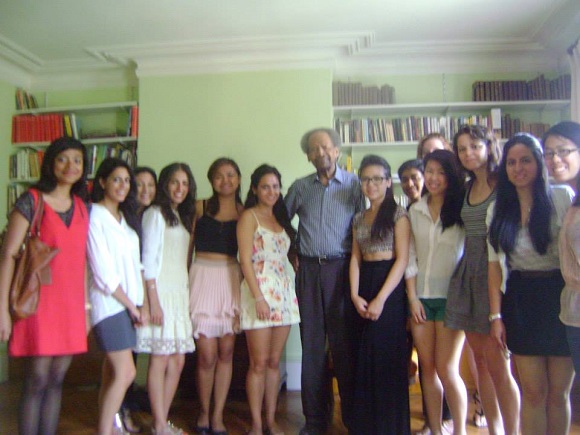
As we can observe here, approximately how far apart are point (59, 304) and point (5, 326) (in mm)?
208

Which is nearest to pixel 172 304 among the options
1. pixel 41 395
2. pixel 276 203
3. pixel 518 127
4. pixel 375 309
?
pixel 41 395

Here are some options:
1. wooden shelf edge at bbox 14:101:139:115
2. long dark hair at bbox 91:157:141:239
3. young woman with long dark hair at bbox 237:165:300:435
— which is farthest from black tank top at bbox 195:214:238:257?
wooden shelf edge at bbox 14:101:139:115

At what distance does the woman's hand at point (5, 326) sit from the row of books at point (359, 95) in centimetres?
296

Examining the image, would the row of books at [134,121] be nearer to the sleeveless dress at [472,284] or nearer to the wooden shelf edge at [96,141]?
the wooden shelf edge at [96,141]

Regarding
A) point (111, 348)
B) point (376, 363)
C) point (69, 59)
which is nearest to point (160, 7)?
point (69, 59)

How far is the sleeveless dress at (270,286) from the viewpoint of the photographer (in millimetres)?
2240

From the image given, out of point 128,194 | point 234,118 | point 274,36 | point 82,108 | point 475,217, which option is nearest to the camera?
point 475,217

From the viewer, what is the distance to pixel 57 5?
3.06 meters

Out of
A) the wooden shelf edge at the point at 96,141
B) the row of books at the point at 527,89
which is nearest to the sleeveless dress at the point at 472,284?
the row of books at the point at 527,89

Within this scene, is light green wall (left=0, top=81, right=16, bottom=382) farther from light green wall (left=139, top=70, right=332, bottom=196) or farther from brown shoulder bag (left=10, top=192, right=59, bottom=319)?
brown shoulder bag (left=10, top=192, right=59, bottom=319)

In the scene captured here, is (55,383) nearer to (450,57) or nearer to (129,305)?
(129,305)

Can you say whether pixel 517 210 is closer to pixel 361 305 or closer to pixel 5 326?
pixel 361 305

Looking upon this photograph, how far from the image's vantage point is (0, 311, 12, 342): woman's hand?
1729 millimetres

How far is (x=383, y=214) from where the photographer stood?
7.12ft
